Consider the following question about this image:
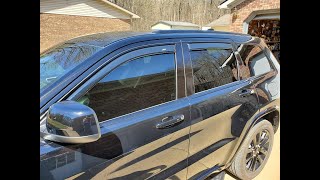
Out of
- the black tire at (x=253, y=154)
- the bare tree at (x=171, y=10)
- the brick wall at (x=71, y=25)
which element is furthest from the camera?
the bare tree at (x=171, y=10)

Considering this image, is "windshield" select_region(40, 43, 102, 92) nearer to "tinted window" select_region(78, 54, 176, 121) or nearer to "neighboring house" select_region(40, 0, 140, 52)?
"tinted window" select_region(78, 54, 176, 121)

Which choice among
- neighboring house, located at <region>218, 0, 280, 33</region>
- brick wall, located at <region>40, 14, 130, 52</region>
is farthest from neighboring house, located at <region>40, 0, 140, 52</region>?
neighboring house, located at <region>218, 0, 280, 33</region>

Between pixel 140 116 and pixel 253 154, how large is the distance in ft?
6.18

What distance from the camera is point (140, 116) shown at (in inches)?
71.0

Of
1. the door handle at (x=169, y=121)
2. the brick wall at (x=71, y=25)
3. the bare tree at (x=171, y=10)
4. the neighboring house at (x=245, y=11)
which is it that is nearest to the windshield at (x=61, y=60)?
the door handle at (x=169, y=121)

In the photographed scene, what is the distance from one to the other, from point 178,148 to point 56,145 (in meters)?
0.96

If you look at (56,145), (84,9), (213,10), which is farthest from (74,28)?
(56,145)

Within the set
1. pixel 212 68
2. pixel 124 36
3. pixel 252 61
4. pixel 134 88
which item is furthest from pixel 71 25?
pixel 134 88

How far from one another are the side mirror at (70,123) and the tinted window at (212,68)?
45.5 inches

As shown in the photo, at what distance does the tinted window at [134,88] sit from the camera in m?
1.68

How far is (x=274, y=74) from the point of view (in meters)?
3.23

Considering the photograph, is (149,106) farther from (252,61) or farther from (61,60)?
(252,61)

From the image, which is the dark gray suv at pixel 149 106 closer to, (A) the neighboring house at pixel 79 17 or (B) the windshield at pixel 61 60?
(B) the windshield at pixel 61 60
